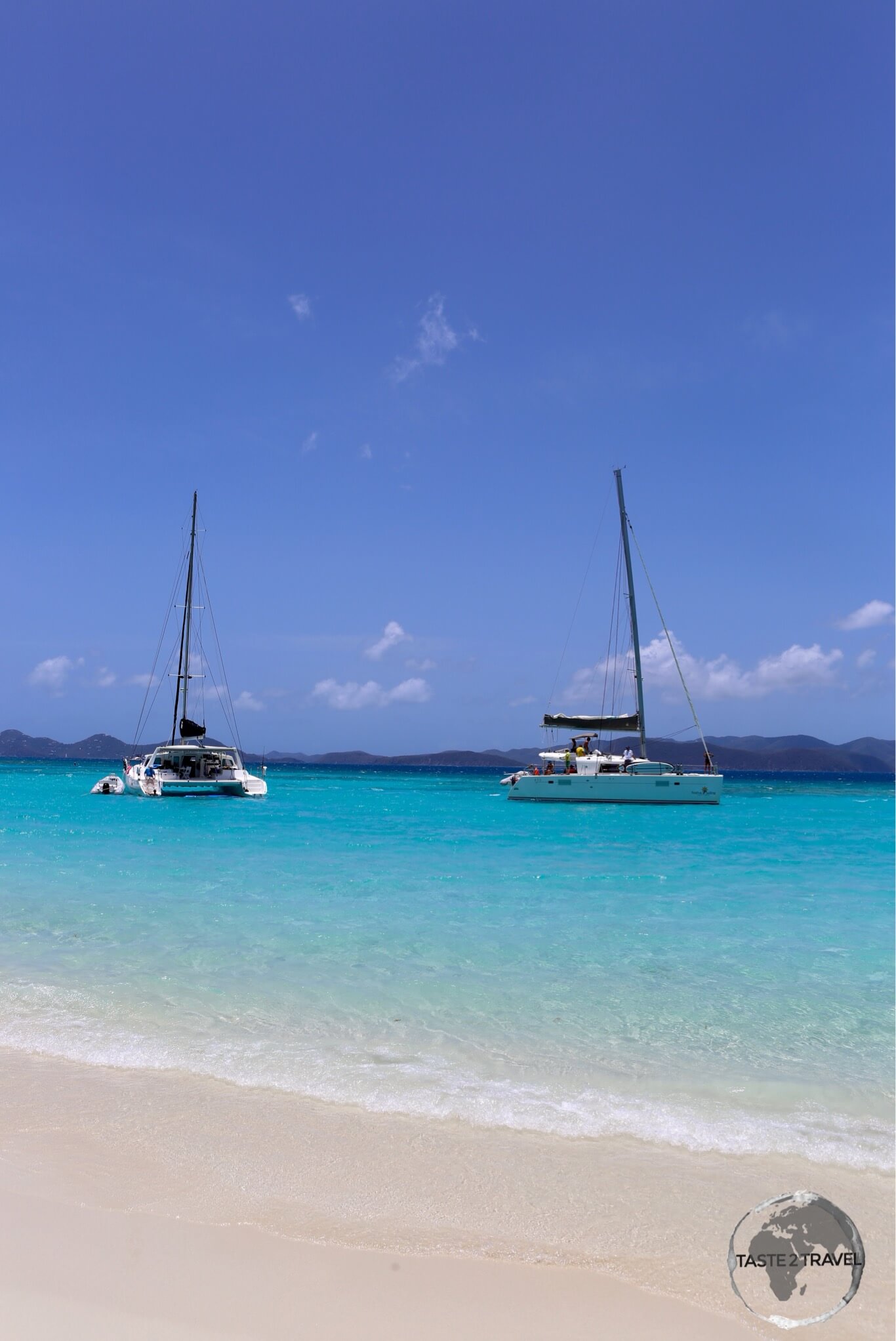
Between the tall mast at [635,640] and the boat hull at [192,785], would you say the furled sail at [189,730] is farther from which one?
the tall mast at [635,640]

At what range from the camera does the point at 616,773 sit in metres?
41.9

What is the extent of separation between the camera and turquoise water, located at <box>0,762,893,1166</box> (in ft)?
17.1

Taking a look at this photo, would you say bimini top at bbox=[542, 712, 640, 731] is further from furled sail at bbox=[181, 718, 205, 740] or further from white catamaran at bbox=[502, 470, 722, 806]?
furled sail at bbox=[181, 718, 205, 740]

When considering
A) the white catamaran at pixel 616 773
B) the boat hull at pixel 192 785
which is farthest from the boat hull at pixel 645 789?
the boat hull at pixel 192 785

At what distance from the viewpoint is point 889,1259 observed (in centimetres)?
344

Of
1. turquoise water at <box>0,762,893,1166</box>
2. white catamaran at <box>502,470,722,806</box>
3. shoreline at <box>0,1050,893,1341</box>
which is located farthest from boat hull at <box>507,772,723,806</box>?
shoreline at <box>0,1050,893,1341</box>

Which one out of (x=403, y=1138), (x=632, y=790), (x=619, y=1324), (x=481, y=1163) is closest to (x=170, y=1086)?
(x=403, y=1138)

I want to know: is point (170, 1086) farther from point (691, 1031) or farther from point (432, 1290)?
point (691, 1031)

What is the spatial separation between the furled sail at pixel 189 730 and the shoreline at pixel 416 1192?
147 ft

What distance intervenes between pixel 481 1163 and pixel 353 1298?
129 cm

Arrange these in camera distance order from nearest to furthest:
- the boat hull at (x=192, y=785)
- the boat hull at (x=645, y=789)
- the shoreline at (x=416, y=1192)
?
1. the shoreline at (x=416, y=1192)
2. the boat hull at (x=645, y=789)
3. the boat hull at (x=192, y=785)

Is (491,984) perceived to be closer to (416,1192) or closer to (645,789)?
(416,1192)

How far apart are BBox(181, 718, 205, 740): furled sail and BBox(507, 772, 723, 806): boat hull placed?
22.8 m

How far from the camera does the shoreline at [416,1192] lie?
3279mm
